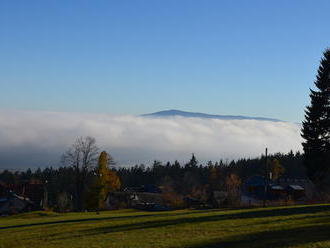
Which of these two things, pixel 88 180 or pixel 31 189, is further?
pixel 31 189

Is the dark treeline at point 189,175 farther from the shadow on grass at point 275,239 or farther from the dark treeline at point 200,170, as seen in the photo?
the shadow on grass at point 275,239

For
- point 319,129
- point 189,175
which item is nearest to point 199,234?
point 319,129

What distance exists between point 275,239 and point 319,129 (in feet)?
98.0

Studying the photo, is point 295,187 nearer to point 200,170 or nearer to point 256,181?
point 256,181

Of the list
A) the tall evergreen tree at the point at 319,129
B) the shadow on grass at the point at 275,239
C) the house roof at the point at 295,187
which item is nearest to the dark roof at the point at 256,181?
the house roof at the point at 295,187

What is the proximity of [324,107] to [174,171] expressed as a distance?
409ft

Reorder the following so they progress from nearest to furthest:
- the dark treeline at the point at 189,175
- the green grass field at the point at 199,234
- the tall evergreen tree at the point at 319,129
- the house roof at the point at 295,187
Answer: the green grass field at the point at 199,234
the tall evergreen tree at the point at 319,129
the house roof at the point at 295,187
the dark treeline at the point at 189,175

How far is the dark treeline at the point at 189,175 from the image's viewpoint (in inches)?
5010

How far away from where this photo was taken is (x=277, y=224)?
82.6 feet

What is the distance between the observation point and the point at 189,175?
153m

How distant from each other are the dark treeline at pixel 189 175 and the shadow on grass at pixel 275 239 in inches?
3347

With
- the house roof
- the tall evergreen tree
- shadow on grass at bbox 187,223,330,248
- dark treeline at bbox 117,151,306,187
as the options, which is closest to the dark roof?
the house roof

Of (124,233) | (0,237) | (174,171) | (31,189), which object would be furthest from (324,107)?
(174,171)

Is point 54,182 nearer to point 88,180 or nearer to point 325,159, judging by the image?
point 88,180
